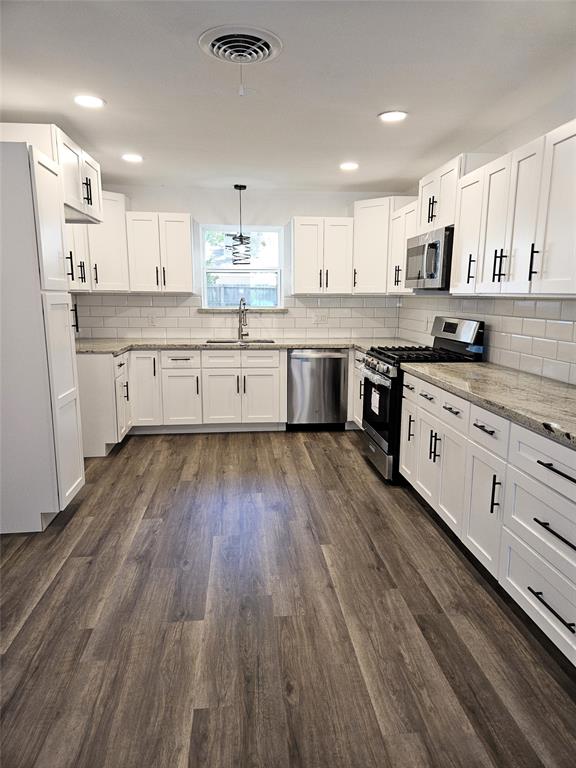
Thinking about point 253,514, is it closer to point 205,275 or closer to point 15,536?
point 15,536

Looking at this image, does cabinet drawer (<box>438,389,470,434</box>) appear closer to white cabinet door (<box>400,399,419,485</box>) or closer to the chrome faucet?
white cabinet door (<box>400,399,419,485</box>)

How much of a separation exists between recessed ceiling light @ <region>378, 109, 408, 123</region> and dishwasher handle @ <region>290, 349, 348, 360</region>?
2.23 m

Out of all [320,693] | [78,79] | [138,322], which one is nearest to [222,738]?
[320,693]

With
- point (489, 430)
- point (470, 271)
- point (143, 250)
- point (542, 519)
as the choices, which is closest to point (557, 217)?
point (470, 271)

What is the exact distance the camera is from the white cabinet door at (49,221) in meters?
2.52

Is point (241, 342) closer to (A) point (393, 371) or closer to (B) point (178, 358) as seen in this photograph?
(B) point (178, 358)

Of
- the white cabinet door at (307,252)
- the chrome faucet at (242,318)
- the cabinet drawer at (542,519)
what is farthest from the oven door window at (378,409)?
the chrome faucet at (242,318)

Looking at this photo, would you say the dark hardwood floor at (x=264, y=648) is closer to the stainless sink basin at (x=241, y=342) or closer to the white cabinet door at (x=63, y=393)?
the white cabinet door at (x=63, y=393)

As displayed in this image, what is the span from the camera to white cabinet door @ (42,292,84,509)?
8.89 feet

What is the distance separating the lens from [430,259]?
11.5 ft

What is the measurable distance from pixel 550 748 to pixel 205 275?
4.75 meters

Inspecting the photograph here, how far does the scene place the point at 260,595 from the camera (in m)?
2.26

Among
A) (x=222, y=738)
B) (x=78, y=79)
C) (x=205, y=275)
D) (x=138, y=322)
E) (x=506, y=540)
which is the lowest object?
(x=222, y=738)

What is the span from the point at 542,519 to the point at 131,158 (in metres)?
3.89
